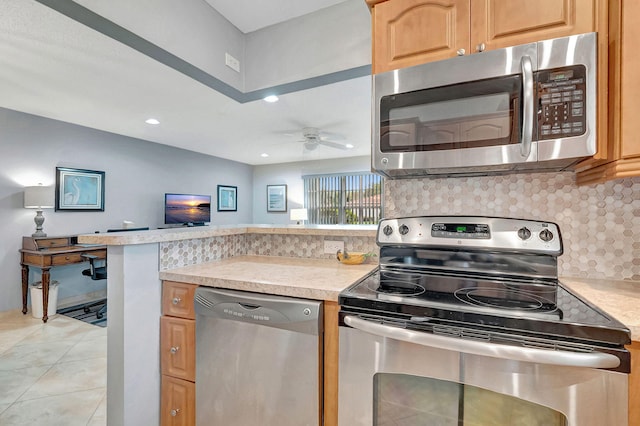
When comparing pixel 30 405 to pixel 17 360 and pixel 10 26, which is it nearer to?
pixel 17 360

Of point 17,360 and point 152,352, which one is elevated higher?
point 152,352

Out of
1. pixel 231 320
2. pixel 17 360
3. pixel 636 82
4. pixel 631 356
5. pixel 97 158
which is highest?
pixel 97 158

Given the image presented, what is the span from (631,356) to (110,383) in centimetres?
196

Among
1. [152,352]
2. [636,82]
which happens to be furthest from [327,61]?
[152,352]

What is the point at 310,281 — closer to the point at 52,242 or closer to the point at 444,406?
the point at 444,406

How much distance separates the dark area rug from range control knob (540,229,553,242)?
401 centimetres

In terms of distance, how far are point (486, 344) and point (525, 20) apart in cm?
113

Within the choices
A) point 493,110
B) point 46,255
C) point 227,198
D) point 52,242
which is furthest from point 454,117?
point 227,198

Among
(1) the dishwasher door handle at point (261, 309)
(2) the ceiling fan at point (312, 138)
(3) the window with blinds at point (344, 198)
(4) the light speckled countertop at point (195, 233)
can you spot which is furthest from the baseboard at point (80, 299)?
(3) the window with blinds at point (344, 198)

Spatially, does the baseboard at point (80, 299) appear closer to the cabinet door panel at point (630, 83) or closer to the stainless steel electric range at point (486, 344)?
the stainless steel electric range at point (486, 344)

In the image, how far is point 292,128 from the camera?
4.37 metres

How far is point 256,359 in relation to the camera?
49.1 inches

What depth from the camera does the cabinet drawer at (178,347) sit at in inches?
55.9

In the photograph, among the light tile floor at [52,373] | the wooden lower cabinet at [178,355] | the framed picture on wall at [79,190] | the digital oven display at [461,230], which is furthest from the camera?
the framed picture on wall at [79,190]
